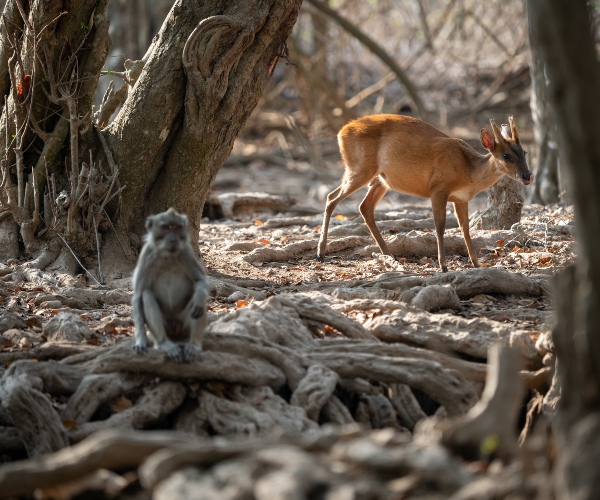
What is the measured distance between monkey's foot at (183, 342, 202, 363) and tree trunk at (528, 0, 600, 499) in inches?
106

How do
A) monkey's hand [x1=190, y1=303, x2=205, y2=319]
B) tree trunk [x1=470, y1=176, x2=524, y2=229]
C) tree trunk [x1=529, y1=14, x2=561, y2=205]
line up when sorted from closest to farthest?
monkey's hand [x1=190, y1=303, x2=205, y2=319] → tree trunk [x1=470, y1=176, x2=524, y2=229] → tree trunk [x1=529, y1=14, x2=561, y2=205]

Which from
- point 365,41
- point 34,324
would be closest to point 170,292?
point 34,324

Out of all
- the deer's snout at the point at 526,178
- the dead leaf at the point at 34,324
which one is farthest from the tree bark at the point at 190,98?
the deer's snout at the point at 526,178

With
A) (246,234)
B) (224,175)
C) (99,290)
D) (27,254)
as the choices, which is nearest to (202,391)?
(99,290)

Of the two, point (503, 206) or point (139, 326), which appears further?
point (503, 206)

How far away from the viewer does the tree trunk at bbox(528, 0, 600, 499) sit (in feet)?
13.3

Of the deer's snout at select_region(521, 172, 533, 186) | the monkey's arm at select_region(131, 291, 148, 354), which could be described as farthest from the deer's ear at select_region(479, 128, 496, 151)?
the monkey's arm at select_region(131, 291, 148, 354)

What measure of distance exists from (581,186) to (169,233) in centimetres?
300

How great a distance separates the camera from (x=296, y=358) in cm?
673

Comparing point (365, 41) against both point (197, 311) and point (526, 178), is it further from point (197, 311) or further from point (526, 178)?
point (197, 311)

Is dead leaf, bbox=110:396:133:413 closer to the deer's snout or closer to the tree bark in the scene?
A: the tree bark

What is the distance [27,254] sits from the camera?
9289 millimetres

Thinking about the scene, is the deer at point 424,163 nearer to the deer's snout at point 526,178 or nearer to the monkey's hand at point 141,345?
the deer's snout at point 526,178

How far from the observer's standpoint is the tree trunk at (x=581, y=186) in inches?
160
